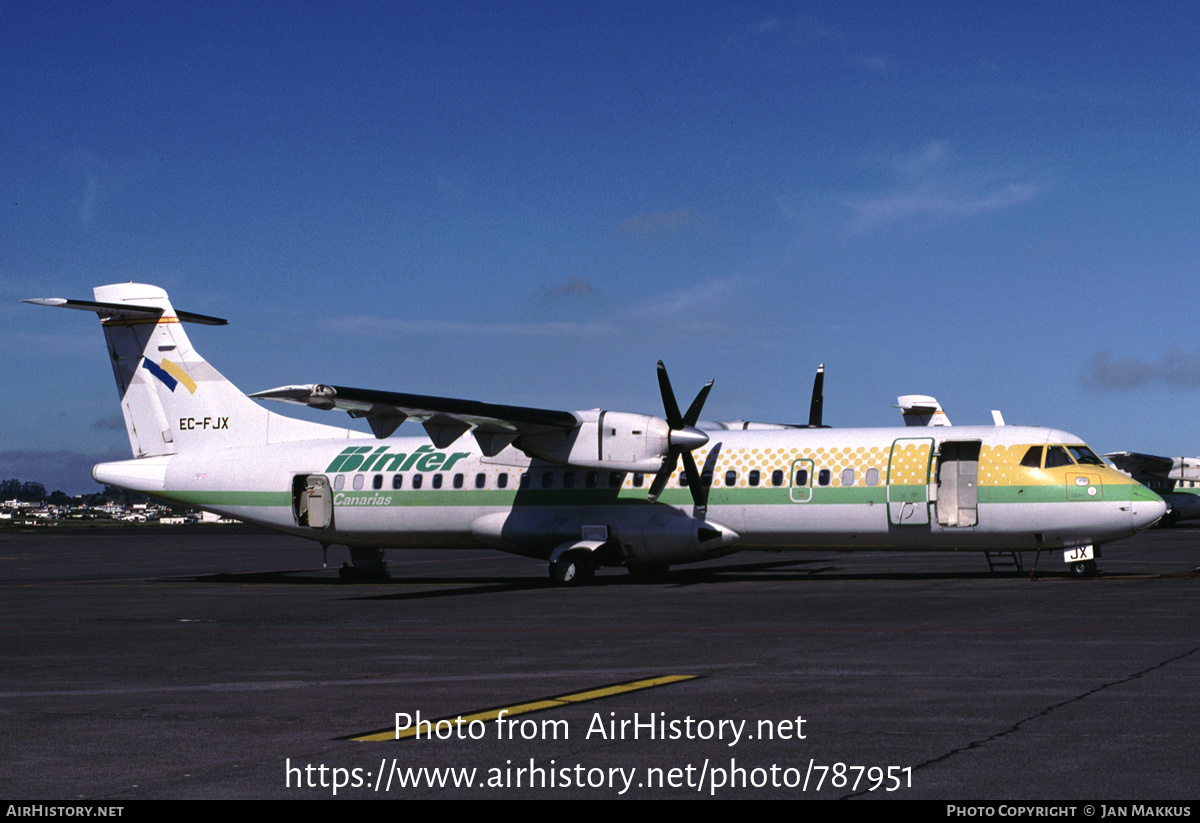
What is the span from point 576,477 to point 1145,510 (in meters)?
12.4

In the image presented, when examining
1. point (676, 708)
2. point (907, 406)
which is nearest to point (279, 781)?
point (676, 708)

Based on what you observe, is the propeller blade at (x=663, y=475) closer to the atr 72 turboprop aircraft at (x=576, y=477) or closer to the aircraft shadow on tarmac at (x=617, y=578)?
the atr 72 turboprop aircraft at (x=576, y=477)

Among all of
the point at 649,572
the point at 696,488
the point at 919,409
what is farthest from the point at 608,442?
the point at 919,409

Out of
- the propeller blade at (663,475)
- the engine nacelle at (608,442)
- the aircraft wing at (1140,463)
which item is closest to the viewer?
the engine nacelle at (608,442)

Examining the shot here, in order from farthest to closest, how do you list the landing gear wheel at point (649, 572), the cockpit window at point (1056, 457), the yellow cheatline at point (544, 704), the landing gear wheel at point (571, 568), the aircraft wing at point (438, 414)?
the landing gear wheel at point (649, 572), the landing gear wheel at point (571, 568), the cockpit window at point (1056, 457), the aircraft wing at point (438, 414), the yellow cheatline at point (544, 704)

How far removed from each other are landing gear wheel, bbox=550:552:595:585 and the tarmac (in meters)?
4.32

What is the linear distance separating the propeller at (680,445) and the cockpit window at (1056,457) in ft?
23.7

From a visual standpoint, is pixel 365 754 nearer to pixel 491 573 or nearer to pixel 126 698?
pixel 126 698

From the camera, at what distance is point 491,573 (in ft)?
112

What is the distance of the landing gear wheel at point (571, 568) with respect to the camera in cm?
2719

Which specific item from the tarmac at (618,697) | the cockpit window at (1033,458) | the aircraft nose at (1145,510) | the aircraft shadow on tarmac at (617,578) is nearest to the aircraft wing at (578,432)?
the aircraft shadow on tarmac at (617,578)

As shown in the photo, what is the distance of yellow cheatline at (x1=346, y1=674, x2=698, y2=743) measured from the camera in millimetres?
8732

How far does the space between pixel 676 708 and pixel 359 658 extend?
212 inches

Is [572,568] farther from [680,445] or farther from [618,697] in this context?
[618,697]
